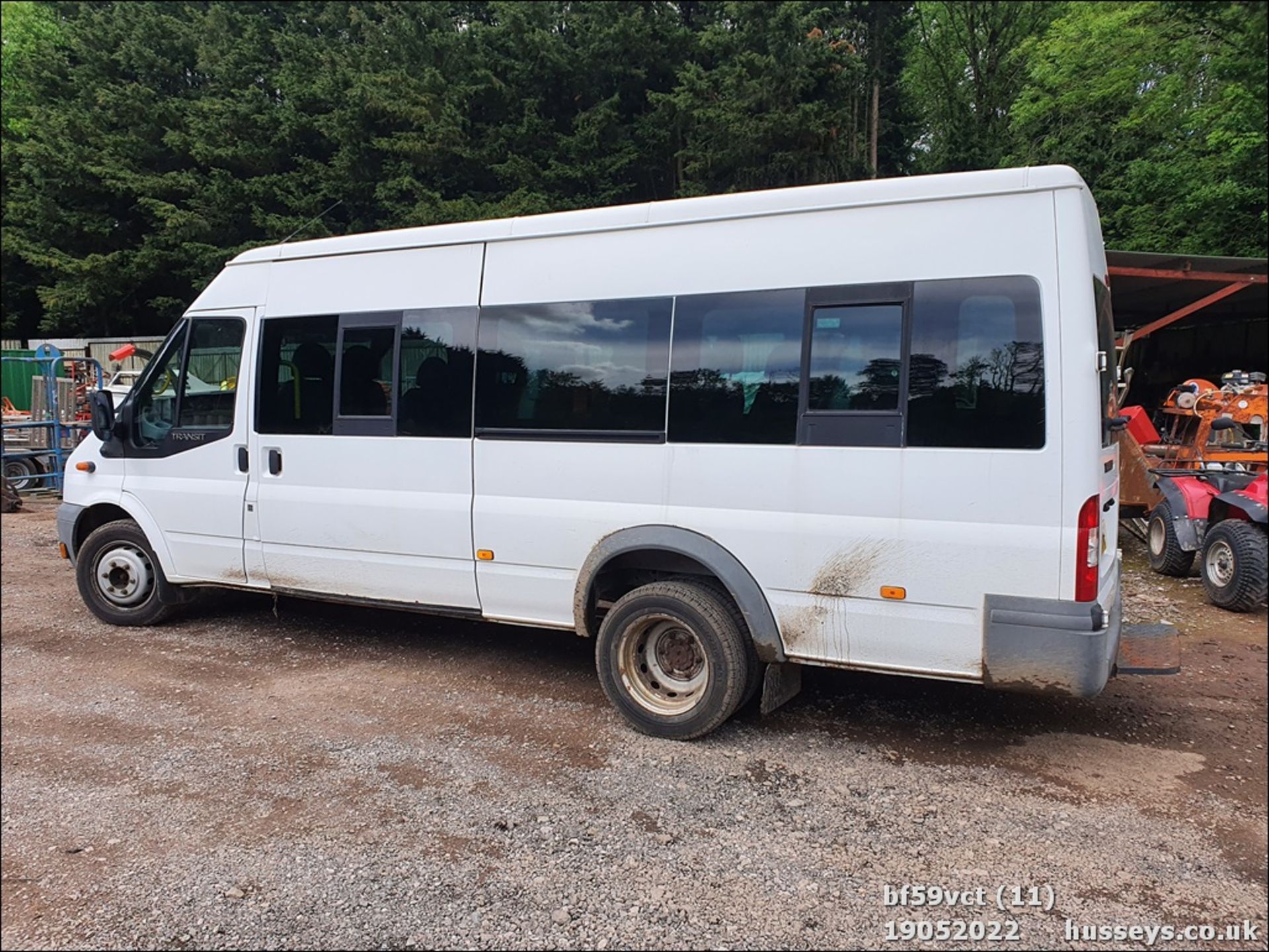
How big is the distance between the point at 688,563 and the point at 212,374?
11.3 ft

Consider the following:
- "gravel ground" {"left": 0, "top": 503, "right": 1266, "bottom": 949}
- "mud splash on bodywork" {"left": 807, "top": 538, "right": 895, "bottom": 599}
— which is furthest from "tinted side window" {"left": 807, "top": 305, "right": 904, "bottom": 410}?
"gravel ground" {"left": 0, "top": 503, "right": 1266, "bottom": 949}

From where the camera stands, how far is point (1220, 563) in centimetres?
676

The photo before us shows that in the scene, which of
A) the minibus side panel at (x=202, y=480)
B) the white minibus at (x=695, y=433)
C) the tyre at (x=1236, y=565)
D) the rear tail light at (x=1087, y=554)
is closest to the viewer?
the rear tail light at (x=1087, y=554)

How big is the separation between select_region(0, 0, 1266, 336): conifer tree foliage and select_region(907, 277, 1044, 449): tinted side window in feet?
44.8

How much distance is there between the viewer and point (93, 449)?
5.86 m

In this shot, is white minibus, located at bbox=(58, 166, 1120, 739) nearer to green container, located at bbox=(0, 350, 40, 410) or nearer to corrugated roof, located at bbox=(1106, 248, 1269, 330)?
corrugated roof, located at bbox=(1106, 248, 1269, 330)

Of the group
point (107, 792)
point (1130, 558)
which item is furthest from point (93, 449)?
point (1130, 558)

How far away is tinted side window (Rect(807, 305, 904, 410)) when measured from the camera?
3672 millimetres

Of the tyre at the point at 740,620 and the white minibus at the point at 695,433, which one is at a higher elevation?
the white minibus at the point at 695,433

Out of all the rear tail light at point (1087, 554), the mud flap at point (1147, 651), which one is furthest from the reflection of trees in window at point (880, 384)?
the mud flap at point (1147, 651)

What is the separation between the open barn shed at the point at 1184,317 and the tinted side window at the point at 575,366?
7068 millimetres

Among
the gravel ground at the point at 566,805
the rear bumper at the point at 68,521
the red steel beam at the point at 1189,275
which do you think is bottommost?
the gravel ground at the point at 566,805

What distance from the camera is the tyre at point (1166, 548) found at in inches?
301

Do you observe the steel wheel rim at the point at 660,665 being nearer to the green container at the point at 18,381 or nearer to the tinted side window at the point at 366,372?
the tinted side window at the point at 366,372
